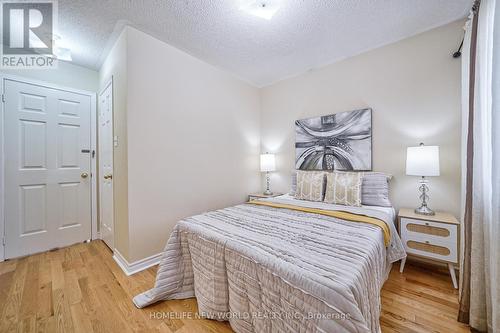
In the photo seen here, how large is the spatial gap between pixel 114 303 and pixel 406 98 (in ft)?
11.5

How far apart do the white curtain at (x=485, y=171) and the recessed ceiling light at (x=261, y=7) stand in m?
1.41

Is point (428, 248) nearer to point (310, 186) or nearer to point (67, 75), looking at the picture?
point (310, 186)

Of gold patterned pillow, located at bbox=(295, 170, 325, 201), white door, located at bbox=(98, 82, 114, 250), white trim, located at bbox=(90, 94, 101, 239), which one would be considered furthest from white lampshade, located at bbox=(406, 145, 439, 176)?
white trim, located at bbox=(90, 94, 101, 239)

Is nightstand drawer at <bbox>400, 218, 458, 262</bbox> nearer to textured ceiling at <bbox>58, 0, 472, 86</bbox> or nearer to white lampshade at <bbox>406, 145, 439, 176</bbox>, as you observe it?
white lampshade at <bbox>406, 145, 439, 176</bbox>

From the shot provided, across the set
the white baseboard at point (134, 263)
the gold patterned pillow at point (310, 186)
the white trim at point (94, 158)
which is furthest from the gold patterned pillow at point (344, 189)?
the white trim at point (94, 158)

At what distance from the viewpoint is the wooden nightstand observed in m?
1.64

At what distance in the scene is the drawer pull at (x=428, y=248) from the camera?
1674 mm

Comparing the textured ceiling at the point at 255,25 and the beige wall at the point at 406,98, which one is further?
the beige wall at the point at 406,98

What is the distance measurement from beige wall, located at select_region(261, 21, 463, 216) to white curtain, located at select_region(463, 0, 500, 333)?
2.92 ft

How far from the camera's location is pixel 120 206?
2.09 m

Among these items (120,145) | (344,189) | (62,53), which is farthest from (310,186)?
(62,53)

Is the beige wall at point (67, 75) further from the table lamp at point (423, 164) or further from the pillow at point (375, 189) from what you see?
the table lamp at point (423, 164)

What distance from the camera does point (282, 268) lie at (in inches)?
37.2

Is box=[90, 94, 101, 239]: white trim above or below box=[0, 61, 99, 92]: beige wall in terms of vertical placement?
below
